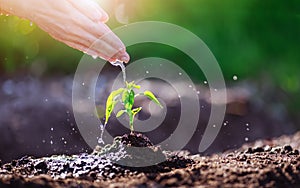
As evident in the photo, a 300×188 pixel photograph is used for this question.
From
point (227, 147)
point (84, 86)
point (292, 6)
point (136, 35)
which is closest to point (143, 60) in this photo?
point (136, 35)

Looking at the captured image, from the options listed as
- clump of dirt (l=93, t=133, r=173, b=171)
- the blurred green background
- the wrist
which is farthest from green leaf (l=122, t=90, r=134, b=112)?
the blurred green background

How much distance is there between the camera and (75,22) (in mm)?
2527

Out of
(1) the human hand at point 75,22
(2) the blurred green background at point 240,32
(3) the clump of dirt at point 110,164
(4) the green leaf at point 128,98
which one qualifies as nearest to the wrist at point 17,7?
(1) the human hand at point 75,22

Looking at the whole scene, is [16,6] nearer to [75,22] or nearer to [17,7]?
[17,7]

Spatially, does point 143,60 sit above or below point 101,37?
above

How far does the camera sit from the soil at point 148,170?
208 centimetres

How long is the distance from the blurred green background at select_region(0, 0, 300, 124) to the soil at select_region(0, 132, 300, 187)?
299 centimetres

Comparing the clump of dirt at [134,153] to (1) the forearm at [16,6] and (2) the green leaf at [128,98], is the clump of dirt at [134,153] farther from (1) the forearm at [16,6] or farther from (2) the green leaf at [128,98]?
(1) the forearm at [16,6]

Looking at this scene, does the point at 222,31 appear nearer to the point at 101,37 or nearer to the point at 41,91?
the point at 41,91

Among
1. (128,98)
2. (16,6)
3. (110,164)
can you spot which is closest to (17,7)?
(16,6)

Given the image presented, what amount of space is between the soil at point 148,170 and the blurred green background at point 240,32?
9.82 ft

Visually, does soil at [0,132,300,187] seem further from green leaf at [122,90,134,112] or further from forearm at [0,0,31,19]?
forearm at [0,0,31,19]

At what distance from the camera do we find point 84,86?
20.9ft

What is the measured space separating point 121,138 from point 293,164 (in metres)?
0.80
